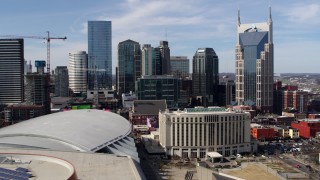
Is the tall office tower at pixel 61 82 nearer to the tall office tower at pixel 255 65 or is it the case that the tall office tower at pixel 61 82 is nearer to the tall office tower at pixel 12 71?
the tall office tower at pixel 12 71

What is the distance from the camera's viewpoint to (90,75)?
608ft

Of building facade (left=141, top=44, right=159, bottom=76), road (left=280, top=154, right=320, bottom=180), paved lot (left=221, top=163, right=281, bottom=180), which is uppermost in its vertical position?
building facade (left=141, top=44, right=159, bottom=76)

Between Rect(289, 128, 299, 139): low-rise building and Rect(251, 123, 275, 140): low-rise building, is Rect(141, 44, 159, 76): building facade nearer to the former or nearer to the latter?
Rect(251, 123, 275, 140): low-rise building

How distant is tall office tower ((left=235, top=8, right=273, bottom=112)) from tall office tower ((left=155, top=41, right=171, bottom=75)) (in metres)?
30.8

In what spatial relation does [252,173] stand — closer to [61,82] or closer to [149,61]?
[149,61]

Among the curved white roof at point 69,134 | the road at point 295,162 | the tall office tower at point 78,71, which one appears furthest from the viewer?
the tall office tower at point 78,71

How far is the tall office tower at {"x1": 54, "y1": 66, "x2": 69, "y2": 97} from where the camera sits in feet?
517

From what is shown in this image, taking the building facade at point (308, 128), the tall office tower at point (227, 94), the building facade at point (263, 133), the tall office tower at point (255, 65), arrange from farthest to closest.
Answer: the tall office tower at point (227, 94) → the tall office tower at point (255, 65) → the building facade at point (308, 128) → the building facade at point (263, 133)

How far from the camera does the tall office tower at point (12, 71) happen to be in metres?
117

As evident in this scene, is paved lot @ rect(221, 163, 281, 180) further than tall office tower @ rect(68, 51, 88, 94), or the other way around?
tall office tower @ rect(68, 51, 88, 94)

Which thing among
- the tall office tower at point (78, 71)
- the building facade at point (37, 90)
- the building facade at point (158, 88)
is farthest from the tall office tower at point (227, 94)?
the tall office tower at point (78, 71)

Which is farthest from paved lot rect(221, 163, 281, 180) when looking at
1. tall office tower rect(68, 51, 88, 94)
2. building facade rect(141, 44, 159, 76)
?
tall office tower rect(68, 51, 88, 94)

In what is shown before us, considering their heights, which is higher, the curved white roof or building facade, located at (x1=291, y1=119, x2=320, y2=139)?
the curved white roof

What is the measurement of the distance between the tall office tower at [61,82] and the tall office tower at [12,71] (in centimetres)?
3925
